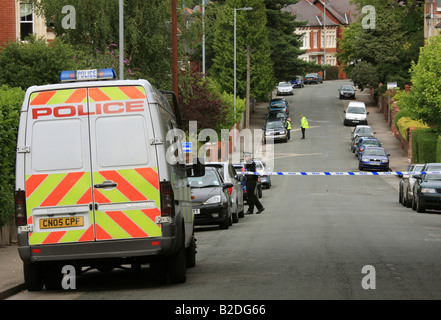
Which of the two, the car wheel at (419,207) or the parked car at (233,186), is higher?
the parked car at (233,186)

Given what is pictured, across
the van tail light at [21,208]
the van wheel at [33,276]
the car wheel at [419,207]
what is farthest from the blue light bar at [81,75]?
the car wheel at [419,207]

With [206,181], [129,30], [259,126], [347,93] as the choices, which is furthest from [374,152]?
[347,93]

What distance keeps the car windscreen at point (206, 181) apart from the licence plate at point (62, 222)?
1168cm

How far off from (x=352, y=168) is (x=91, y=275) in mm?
39804

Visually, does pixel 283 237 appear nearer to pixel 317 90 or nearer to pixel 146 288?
pixel 146 288

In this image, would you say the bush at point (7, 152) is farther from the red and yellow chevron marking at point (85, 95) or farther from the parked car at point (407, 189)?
the parked car at point (407, 189)

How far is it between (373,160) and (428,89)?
5.07 meters

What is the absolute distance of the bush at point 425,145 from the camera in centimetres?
5066

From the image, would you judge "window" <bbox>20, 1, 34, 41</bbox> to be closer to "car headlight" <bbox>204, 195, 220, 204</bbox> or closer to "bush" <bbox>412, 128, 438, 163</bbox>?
"bush" <bbox>412, 128, 438, 163</bbox>

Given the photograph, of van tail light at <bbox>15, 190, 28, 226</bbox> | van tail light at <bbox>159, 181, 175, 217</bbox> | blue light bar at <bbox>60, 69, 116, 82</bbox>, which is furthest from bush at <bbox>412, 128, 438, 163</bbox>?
van tail light at <bbox>15, 190, 28, 226</bbox>

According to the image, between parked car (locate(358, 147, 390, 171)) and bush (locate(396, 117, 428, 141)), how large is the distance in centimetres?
873

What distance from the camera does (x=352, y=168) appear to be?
52.9 metres
